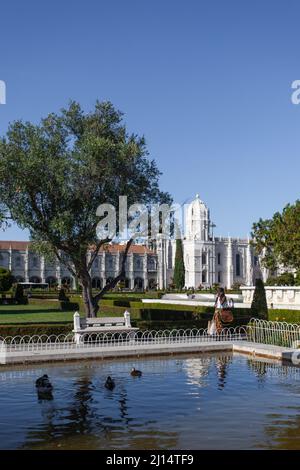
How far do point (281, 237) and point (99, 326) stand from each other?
25.6 meters

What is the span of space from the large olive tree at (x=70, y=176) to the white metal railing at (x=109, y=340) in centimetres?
428

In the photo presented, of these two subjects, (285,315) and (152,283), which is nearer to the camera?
(285,315)

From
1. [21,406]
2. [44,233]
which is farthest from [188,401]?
[44,233]

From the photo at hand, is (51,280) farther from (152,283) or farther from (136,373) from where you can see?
(136,373)

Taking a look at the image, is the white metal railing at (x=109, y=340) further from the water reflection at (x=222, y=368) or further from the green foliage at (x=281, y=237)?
the green foliage at (x=281, y=237)

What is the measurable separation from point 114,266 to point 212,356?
315ft

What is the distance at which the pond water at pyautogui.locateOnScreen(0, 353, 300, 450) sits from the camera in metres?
9.46

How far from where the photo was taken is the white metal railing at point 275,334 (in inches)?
798

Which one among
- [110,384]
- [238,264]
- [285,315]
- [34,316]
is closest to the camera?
[110,384]

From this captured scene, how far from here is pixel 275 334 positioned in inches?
829

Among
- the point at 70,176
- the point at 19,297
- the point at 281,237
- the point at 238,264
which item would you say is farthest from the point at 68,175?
the point at 238,264

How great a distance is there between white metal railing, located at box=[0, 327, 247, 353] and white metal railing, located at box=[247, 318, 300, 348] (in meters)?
0.63

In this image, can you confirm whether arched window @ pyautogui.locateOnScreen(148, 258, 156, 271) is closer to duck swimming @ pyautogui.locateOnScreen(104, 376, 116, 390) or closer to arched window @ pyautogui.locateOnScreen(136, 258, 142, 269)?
arched window @ pyautogui.locateOnScreen(136, 258, 142, 269)
